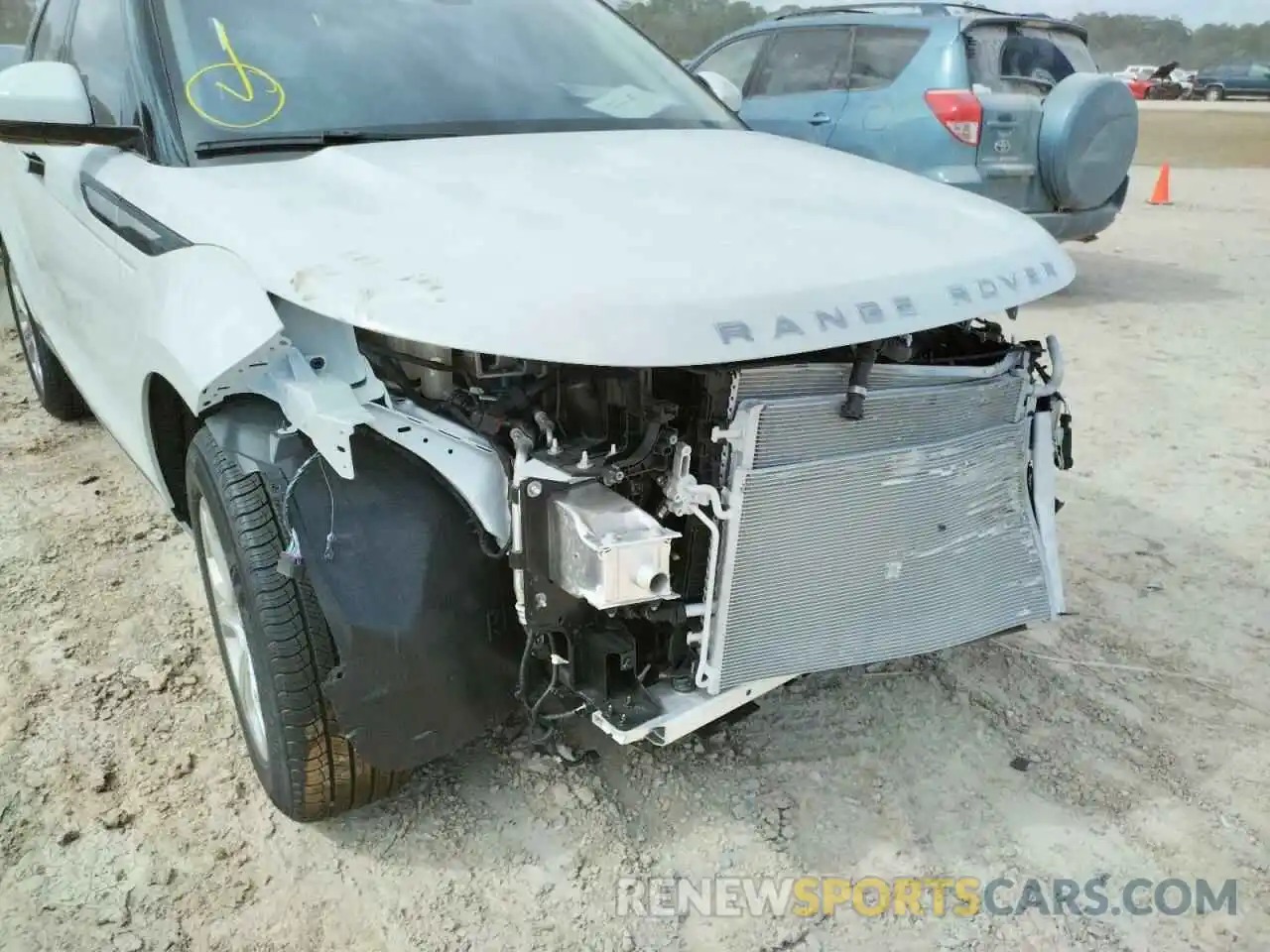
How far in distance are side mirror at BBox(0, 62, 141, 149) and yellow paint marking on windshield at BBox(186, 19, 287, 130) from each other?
19cm

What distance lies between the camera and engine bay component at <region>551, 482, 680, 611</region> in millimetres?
1800

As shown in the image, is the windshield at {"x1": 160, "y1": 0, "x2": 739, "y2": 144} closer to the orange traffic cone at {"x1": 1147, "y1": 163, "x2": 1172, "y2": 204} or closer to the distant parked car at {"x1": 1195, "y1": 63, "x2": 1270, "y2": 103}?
the orange traffic cone at {"x1": 1147, "y1": 163, "x2": 1172, "y2": 204}

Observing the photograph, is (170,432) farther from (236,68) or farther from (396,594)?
(396,594)

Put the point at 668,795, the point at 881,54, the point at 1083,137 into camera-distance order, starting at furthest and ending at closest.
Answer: the point at 881,54
the point at 1083,137
the point at 668,795

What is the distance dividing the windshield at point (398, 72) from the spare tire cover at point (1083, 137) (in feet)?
13.9

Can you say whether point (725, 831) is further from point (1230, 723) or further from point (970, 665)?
point (1230, 723)

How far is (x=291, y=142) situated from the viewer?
8.01 feet

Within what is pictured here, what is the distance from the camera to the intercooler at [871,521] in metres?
1.98

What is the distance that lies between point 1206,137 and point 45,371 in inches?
848

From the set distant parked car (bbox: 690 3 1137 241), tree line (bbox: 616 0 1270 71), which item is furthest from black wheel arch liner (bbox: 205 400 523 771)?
tree line (bbox: 616 0 1270 71)

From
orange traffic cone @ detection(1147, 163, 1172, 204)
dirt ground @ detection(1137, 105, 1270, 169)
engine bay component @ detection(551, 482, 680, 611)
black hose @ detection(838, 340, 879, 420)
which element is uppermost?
black hose @ detection(838, 340, 879, 420)

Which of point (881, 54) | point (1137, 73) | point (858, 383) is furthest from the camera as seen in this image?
point (1137, 73)

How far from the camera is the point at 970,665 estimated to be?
2918 millimetres

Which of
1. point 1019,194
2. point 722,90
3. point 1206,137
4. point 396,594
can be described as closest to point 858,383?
point 396,594
